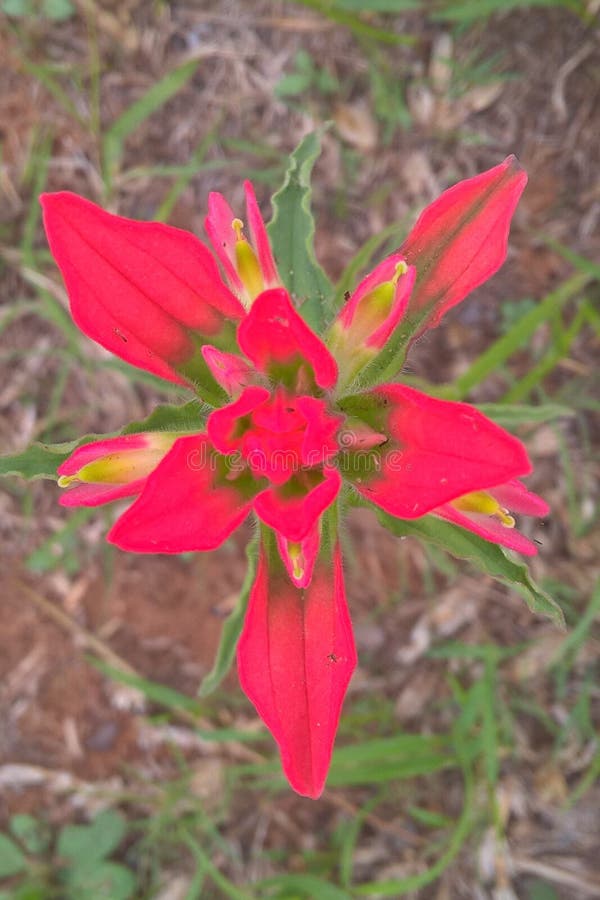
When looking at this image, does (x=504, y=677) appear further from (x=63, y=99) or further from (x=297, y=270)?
(x=63, y=99)

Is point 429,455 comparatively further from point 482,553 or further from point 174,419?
point 174,419

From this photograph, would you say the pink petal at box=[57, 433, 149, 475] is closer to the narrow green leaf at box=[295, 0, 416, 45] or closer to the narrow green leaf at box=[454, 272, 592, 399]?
the narrow green leaf at box=[454, 272, 592, 399]

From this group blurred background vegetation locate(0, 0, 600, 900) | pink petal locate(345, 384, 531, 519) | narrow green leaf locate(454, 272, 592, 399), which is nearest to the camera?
pink petal locate(345, 384, 531, 519)

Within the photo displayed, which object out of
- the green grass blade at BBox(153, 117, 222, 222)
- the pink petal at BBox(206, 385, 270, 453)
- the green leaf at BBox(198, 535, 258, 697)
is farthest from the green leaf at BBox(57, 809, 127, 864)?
the pink petal at BBox(206, 385, 270, 453)

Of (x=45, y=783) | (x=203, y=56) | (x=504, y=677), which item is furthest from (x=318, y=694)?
(x=203, y=56)

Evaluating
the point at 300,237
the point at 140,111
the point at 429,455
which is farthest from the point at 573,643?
the point at 140,111

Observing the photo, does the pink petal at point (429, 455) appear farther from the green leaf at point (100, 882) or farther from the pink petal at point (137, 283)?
the green leaf at point (100, 882)
